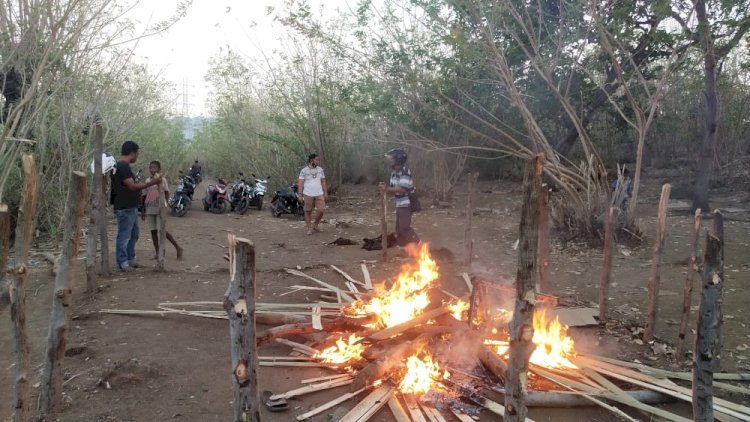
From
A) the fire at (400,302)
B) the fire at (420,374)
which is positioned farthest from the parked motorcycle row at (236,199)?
the fire at (420,374)

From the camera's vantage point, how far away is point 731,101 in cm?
1579

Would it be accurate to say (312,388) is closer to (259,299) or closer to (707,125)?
(259,299)

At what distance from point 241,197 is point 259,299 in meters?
9.35

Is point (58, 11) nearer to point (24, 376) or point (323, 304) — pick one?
point (24, 376)

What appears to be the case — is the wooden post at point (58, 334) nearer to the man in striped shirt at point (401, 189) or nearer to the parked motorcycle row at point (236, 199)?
the man in striped shirt at point (401, 189)

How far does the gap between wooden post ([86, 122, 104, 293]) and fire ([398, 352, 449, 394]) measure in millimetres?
3936

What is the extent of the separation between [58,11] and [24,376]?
324cm

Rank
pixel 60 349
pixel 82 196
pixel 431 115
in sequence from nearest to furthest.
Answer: pixel 60 349, pixel 82 196, pixel 431 115

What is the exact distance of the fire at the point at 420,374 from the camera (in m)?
3.65

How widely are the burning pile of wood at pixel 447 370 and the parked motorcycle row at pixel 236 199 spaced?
9474mm

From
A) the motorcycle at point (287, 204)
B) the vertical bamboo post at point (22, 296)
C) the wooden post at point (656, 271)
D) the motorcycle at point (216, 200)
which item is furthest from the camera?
the motorcycle at point (216, 200)

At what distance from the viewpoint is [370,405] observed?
337 centimetres

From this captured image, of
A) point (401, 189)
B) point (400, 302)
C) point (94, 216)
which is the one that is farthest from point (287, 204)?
point (400, 302)

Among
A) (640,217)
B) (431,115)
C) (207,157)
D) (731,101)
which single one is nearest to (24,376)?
(431,115)
